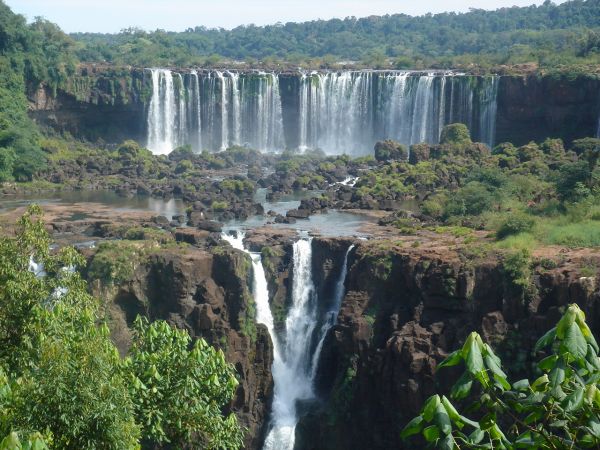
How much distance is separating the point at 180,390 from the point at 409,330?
1701cm

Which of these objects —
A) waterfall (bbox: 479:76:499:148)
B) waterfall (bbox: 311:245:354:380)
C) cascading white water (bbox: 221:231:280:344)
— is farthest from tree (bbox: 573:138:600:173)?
cascading white water (bbox: 221:231:280:344)

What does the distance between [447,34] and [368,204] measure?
259 feet

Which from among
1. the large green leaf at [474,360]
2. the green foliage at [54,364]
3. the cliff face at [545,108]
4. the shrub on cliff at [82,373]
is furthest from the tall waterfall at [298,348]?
the cliff face at [545,108]

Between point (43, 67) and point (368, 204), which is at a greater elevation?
point (43, 67)

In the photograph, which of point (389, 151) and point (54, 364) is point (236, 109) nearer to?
point (389, 151)

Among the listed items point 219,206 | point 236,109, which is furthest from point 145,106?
point 219,206

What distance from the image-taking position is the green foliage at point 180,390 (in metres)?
14.7

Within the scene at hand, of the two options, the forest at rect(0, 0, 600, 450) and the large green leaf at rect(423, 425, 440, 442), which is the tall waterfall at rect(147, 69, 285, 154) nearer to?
the forest at rect(0, 0, 600, 450)

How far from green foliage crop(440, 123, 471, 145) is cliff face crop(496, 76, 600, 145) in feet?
11.9

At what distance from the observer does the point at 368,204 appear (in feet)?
154

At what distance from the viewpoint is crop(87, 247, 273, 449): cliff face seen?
33.0m

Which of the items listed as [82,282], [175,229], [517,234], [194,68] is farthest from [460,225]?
[194,68]

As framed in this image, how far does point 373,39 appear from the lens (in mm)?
126875

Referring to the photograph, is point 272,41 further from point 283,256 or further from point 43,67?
point 283,256
